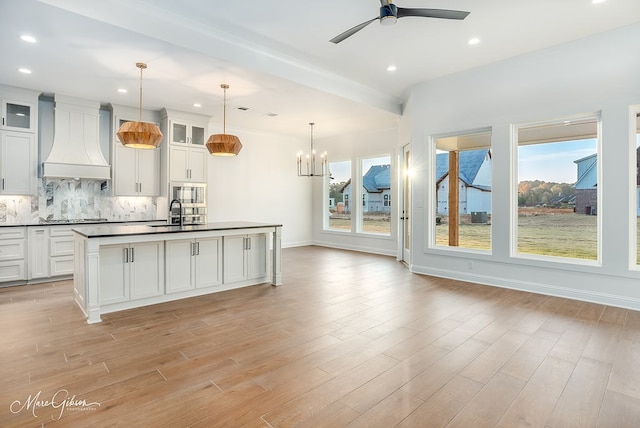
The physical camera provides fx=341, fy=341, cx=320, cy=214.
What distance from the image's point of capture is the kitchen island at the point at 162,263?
3697 millimetres

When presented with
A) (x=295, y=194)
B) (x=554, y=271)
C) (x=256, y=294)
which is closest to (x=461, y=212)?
(x=554, y=271)

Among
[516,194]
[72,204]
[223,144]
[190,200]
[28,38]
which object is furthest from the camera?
[190,200]

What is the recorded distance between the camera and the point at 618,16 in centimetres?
379

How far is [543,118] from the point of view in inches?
181

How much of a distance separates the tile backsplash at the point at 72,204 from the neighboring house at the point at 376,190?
4954 mm

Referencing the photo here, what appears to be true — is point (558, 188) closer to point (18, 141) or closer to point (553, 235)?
point (553, 235)

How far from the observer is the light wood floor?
2.02 metres

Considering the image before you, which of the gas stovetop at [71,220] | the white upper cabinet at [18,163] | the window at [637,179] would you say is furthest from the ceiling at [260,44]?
the gas stovetop at [71,220]

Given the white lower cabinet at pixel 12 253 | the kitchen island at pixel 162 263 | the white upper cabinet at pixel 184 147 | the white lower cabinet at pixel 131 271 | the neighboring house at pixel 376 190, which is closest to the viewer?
the kitchen island at pixel 162 263

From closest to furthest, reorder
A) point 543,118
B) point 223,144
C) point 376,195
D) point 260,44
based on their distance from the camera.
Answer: point 260,44 < point 543,118 < point 223,144 < point 376,195

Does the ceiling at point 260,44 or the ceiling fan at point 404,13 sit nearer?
the ceiling fan at point 404,13

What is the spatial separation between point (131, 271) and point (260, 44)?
10.7ft

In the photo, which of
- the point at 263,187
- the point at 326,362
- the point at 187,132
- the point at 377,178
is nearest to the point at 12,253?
the point at 187,132

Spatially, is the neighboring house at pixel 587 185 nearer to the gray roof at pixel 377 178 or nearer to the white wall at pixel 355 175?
the white wall at pixel 355 175
